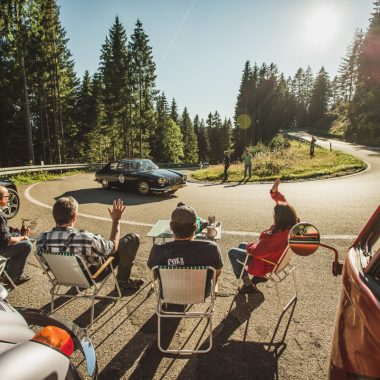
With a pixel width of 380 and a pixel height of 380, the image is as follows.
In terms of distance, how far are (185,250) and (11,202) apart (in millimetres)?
7618

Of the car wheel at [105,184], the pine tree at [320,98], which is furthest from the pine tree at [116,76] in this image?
the pine tree at [320,98]

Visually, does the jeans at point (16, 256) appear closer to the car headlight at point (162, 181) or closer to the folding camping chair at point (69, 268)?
the folding camping chair at point (69, 268)

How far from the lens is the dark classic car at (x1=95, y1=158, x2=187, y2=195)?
12188mm

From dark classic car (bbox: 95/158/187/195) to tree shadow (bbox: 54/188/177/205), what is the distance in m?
0.29

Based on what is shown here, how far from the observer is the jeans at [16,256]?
185 inches

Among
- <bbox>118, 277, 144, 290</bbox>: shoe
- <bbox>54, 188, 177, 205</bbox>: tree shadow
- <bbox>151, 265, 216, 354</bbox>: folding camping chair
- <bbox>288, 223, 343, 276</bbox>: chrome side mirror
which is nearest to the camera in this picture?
<bbox>288, 223, 343, 276</bbox>: chrome side mirror

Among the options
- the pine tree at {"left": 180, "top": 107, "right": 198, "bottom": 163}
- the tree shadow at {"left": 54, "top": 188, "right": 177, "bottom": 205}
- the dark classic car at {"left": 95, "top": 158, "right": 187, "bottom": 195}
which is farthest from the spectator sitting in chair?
the pine tree at {"left": 180, "top": 107, "right": 198, "bottom": 163}

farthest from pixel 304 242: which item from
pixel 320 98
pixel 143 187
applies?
pixel 320 98

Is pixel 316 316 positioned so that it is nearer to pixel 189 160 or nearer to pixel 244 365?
pixel 244 365

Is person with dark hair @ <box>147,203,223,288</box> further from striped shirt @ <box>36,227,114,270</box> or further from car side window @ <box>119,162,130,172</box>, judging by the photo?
car side window @ <box>119,162,130,172</box>

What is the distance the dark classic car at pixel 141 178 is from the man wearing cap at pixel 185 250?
8.73m

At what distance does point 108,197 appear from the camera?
40.7 ft

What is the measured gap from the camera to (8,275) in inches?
186

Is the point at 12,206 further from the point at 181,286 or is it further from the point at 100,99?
the point at 100,99
